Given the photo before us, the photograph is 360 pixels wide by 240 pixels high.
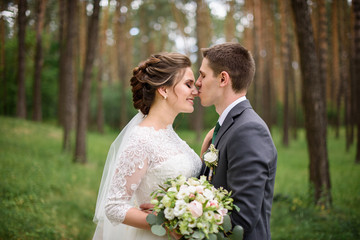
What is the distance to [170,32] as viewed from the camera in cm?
3088

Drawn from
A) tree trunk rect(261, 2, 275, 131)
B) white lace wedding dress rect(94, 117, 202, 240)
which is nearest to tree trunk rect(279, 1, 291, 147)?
tree trunk rect(261, 2, 275, 131)

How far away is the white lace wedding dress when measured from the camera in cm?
246

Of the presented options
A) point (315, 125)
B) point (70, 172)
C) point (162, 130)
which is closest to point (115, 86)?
point (70, 172)

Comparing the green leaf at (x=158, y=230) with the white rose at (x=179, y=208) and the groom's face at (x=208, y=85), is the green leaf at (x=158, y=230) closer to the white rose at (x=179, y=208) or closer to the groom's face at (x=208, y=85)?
the white rose at (x=179, y=208)

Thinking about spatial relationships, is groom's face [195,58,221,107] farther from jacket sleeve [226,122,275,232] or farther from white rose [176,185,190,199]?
white rose [176,185,190,199]

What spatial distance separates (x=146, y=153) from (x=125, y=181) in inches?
12.1

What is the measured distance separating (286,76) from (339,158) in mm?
5038

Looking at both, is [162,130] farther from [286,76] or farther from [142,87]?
[286,76]

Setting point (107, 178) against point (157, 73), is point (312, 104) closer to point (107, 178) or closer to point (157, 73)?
point (157, 73)

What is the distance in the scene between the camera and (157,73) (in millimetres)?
2959

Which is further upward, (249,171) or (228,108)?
(228,108)

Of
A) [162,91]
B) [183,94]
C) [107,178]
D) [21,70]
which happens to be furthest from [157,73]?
[21,70]

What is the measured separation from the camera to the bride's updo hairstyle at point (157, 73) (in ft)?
9.67

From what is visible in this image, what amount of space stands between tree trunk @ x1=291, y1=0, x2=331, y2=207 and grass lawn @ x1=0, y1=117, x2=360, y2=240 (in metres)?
0.40
